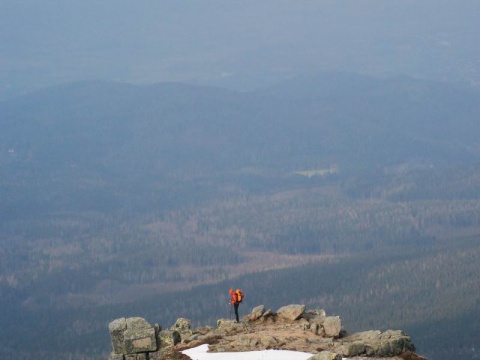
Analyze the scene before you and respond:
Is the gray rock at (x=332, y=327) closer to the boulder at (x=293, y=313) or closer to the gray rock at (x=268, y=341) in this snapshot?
the boulder at (x=293, y=313)

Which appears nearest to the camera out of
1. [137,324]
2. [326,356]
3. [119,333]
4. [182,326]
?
[326,356]

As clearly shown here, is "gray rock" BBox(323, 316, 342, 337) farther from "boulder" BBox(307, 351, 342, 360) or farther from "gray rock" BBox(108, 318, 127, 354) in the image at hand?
"gray rock" BBox(108, 318, 127, 354)

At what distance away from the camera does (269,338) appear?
63.6 metres

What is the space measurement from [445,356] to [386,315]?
2513 centimetres

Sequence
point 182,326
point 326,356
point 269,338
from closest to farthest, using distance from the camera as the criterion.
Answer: point 326,356, point 269,338, point 182,326

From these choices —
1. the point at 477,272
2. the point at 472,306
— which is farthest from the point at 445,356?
the point at 477,272

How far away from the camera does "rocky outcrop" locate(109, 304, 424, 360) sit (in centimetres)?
6200

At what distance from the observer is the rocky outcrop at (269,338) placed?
62.0m

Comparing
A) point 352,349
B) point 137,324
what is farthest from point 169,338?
point 352,349

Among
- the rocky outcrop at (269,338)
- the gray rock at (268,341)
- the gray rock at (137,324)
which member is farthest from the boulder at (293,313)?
the gray rock at (137,324)

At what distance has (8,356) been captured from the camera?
186500mm

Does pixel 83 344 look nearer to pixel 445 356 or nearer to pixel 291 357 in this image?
pixel 445 356

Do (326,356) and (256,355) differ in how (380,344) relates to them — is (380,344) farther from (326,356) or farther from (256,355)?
(326,356)

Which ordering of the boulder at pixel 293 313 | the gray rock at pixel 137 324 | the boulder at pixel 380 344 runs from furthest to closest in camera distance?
the boulder at pixel 293 313 < the gray rock at pixel 137 324 < the boulder at pixel 380 344
